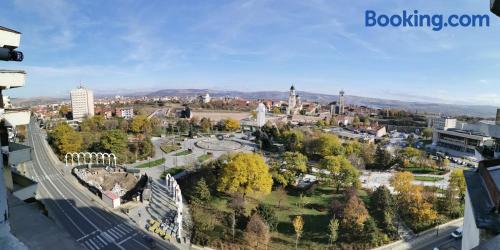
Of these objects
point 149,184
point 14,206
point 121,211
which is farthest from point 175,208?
point 14,206

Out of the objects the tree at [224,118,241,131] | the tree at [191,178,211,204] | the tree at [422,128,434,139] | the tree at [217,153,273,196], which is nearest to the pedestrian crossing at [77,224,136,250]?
the tree at [191,178,211,204]

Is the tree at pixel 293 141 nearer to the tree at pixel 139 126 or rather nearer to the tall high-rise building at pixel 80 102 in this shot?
the tree at pixel 139 126

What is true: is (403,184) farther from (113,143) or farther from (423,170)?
(113,143)

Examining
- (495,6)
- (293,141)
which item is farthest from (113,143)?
(495,6)

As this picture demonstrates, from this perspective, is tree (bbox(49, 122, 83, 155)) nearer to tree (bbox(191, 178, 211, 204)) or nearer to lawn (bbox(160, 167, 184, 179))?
lawn (bbox(160, 167, 184, 179))

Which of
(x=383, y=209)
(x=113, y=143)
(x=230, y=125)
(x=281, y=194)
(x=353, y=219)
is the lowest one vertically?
(x=281, y=194)

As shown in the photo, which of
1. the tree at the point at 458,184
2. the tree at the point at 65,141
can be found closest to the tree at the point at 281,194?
the tree at the point at 458,184
